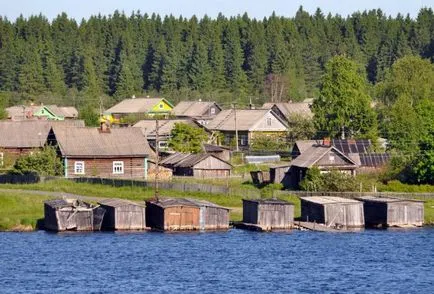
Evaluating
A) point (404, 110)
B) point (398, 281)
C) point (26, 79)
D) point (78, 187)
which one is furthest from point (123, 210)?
point (26, 79)

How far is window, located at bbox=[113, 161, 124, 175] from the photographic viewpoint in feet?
309

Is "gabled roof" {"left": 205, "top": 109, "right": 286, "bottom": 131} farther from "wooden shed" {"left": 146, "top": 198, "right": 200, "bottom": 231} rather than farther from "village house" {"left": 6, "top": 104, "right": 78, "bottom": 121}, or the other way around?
"wooden shed" {"left": 146, "top": 198, "right": 200, "bottom": 231}

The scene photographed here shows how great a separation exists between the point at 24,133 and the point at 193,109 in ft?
163

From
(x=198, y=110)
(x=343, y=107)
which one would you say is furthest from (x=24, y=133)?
(x=198, y=110)

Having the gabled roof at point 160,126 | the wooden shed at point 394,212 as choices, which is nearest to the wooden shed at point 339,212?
the wooden shed at point 394,212

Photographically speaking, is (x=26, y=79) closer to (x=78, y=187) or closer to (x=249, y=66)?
(x=249, y=66)

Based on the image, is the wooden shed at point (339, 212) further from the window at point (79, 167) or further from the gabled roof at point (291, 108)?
the gabled roof at point (291, 108)

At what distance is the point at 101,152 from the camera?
93.4 m

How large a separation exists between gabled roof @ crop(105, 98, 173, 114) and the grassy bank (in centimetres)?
6951

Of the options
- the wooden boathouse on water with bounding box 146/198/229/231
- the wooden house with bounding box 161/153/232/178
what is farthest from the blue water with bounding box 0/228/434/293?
the wooden house with bounding box 161/153/232/178

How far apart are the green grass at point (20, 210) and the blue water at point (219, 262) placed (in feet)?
6.78

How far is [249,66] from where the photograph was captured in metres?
189

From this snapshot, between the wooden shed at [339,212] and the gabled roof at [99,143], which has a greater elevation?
the gabled roof at [99,143]

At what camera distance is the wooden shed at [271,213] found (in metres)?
71.9
